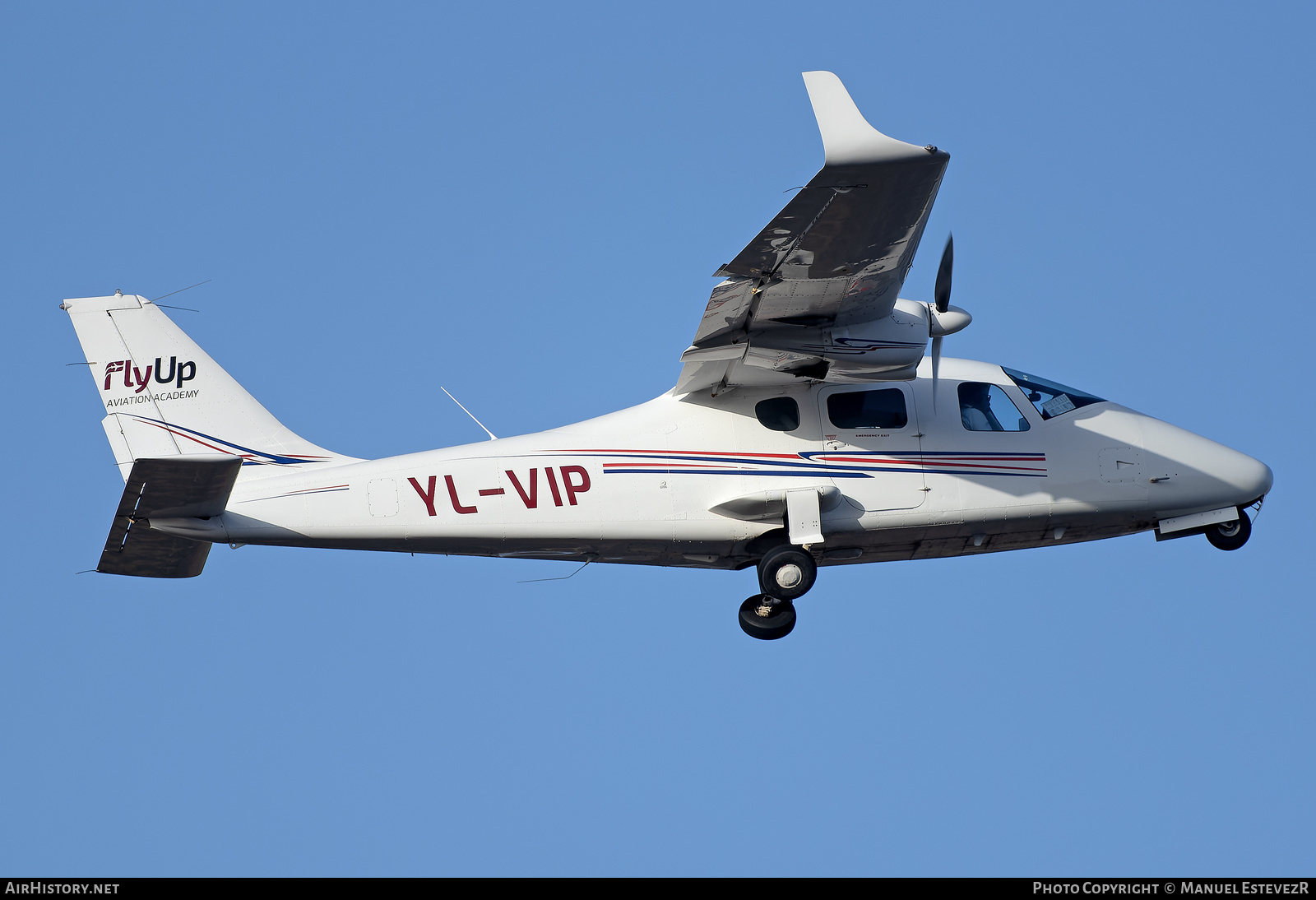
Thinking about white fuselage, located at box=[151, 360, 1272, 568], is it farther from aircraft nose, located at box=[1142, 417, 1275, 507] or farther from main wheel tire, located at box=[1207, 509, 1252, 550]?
main wheel tire, located at box=[1207, 509, 1252, 550]

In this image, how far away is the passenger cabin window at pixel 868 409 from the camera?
18.6 metres

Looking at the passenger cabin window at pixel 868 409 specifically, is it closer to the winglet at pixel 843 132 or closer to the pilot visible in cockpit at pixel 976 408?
the pilot visible in cockpit at pixel 976 408

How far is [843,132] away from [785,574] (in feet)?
21.5

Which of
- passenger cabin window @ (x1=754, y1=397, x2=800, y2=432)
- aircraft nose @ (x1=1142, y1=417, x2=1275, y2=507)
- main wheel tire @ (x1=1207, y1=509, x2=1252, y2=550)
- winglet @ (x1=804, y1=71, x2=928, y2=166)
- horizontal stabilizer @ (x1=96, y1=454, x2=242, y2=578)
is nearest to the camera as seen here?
winglet @ (x1=804, y1=71, x2=928, y2=166)

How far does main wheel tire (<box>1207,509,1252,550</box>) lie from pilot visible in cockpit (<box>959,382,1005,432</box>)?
337 cm

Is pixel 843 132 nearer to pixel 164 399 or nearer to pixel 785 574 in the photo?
pixel 785 574

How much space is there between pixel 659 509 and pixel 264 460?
16.8ft

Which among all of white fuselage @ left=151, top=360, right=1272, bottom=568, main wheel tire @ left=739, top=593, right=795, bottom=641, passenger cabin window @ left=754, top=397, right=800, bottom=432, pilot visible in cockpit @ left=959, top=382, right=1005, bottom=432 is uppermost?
pilot visible in cockpit @ left=959, top=382, right=1005, bottom=432

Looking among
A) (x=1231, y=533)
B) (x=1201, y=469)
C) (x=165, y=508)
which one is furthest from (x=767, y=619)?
(x=165, y=508)

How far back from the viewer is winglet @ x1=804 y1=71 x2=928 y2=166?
13.1 metres

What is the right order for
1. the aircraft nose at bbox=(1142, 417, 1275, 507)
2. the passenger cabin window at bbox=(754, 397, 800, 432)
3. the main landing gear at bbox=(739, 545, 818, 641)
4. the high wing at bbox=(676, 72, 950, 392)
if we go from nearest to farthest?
1. the high wing at bbox=(676, 72, 950, 392)
2. the main landing gear at bbox=(739, 545, 818, 641)
3. the passenger cabin window at bbox=(754, 397, 800, 432)
4. the aircraft nose at bbox=(1142, 417, 1275, 507)

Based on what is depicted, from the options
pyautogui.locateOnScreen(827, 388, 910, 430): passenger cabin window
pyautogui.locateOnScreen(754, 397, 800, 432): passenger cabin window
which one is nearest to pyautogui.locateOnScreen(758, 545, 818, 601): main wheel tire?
pyautogui.locateOnScreen(754, 397, 800, 432): passenger cabin window

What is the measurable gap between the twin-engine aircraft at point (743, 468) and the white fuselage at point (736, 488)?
3 centimetres

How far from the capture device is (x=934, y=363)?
1839cm
